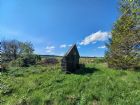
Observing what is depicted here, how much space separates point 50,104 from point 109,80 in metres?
6.47

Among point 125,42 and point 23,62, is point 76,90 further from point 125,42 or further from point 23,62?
point 23,62

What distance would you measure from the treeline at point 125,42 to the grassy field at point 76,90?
14.2ft

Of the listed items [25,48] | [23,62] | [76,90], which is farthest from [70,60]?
[25,48]

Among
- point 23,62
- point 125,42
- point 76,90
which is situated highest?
point 125,42

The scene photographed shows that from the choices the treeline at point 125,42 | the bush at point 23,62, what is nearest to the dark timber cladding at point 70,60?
the treeline at point 125,42

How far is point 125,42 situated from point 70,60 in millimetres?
7844

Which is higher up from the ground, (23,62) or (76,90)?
(23,62)

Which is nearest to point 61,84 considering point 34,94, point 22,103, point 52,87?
point 52,87

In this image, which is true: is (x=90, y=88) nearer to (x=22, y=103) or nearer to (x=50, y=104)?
(x=50, y=104)

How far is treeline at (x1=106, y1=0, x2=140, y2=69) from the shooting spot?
27406 mm

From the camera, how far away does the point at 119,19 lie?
31453mm

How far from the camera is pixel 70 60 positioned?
27.3m

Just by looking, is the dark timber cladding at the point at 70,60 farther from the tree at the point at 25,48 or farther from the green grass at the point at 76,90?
the tree at the point at 25,48

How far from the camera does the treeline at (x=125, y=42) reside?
27.4 meters
